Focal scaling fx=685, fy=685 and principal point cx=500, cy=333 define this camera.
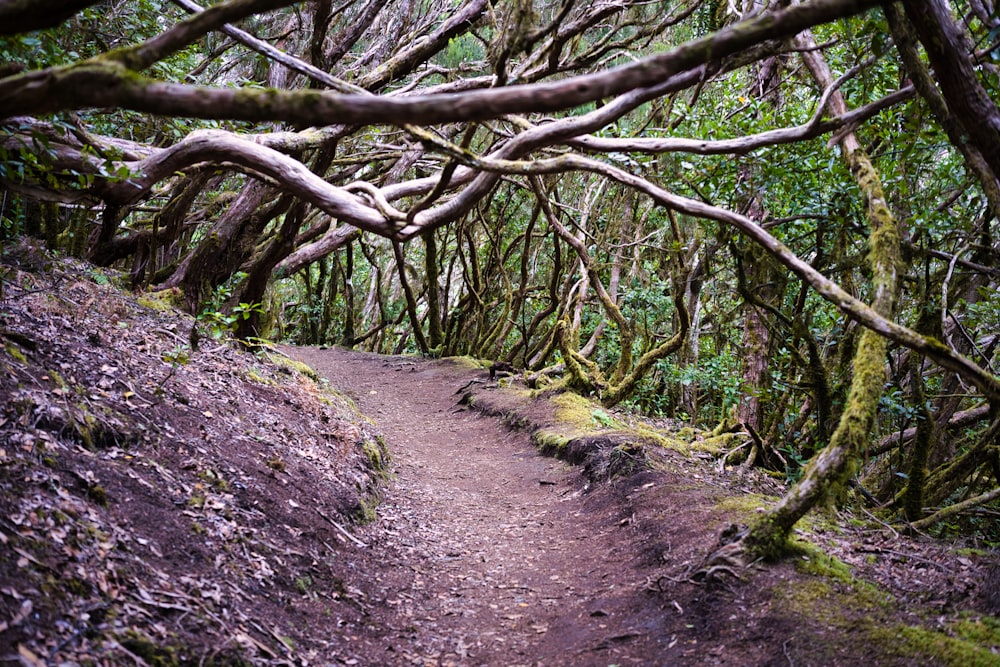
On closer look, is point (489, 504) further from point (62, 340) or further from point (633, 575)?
point (62, 340)

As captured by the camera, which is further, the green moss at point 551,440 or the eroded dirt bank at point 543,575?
the green moss at point 551,440

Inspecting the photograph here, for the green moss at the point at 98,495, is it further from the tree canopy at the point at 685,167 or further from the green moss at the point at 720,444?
the green moss at the point at 720,444

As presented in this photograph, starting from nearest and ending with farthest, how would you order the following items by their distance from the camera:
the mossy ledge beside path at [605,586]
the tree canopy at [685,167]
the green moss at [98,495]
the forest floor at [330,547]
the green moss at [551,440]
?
the tree canopy at [685,167]
the forest floor at [330,547]
the green moss at [98,495]
the mossy ledge beside path at [605,586]
the green moss at [551,440]

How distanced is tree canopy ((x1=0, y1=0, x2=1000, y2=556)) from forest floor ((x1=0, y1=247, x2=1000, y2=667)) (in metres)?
0.67

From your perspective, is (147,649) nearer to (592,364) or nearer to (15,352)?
(15,352)

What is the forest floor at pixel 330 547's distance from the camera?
10.3 feet

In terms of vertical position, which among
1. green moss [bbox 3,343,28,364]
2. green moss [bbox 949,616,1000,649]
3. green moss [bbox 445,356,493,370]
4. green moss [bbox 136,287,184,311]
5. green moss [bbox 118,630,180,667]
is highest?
green moss [bbox 136,287,184,311]

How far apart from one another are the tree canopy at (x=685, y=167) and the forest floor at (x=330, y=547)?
2.20ft

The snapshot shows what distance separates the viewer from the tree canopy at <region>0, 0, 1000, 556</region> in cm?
246

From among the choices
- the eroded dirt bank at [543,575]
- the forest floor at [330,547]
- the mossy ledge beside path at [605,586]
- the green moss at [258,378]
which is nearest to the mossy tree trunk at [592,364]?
the eroded dirt bank at [543,575]

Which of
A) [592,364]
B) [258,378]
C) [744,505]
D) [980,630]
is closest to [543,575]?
[744,505]

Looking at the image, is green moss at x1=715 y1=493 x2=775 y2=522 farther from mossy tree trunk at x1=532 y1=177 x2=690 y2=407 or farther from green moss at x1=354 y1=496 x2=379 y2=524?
mossy tree trunk at x1=532 y1=177 x2=690 y2=407

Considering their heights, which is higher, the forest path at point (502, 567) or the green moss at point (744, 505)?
the green moss at point (744, 505)

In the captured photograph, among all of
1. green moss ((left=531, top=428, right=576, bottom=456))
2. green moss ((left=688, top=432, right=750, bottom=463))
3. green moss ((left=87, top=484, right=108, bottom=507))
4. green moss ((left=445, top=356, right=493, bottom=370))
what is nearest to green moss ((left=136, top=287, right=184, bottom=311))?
green moss ((left=87, top=484, right=108, bottom=507))
